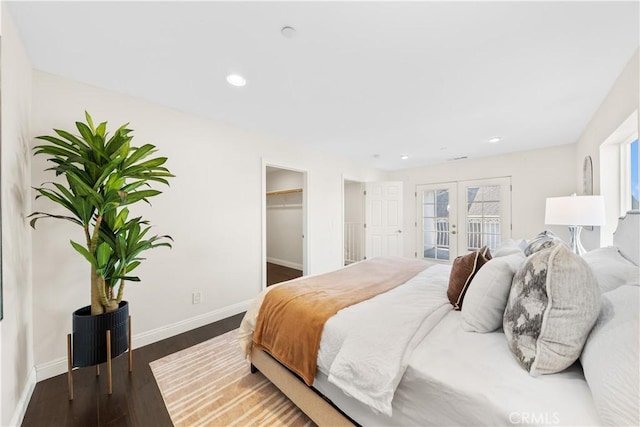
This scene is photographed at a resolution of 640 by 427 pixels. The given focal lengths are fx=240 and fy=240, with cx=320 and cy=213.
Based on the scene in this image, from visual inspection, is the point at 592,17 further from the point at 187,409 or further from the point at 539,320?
the point at 187,409

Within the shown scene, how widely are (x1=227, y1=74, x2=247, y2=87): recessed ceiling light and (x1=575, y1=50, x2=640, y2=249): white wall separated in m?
2.81

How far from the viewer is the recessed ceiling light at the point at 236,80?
1.96m

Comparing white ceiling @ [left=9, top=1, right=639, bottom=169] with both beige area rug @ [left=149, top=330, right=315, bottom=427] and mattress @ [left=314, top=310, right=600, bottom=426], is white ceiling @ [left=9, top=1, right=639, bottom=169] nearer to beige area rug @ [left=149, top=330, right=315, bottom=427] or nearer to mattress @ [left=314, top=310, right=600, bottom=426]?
mattress @ [left=314, top=310, right=600, bottom=426]

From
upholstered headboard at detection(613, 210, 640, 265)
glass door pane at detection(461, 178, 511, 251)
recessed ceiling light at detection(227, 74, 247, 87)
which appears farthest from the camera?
glass door pane at detection(461, 178, 511, 251)

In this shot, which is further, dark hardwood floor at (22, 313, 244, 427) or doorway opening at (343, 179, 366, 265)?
doorway opening at (343, 179, 366, 265)

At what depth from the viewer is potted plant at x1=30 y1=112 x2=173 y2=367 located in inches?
62.1

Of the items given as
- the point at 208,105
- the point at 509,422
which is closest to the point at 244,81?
the point at 208,105

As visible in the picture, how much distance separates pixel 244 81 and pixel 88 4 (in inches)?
37.7

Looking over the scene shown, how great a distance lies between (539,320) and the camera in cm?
93

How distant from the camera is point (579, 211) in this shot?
7.46 ft

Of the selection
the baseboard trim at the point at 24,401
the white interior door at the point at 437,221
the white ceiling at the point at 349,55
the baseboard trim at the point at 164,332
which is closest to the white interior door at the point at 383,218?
the white interior door at the point at 437,221

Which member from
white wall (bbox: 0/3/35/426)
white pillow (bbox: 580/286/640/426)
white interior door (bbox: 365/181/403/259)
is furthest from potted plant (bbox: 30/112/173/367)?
white interior door (bbox: 365/181/403/259)

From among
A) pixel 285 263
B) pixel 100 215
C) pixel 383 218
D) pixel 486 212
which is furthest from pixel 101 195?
pixel 486 212

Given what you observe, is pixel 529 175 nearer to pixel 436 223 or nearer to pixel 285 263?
pixel 436 223
